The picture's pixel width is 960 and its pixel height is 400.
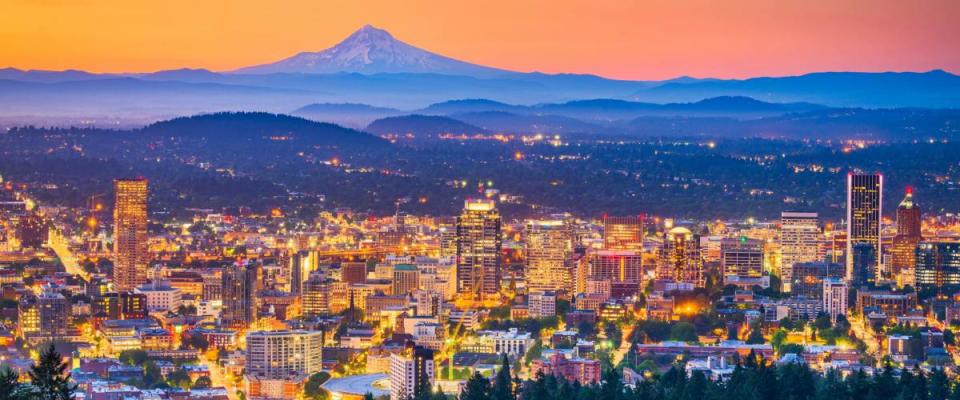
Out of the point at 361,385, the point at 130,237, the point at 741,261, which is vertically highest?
the point at 130,237

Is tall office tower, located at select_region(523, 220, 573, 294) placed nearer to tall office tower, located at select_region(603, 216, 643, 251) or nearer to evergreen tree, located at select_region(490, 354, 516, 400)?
tall office tower, located at select_region(603, 216, 643, 251)

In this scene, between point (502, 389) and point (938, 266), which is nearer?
point (502, 389)

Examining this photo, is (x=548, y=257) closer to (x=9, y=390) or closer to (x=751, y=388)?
(x=751, y=388)

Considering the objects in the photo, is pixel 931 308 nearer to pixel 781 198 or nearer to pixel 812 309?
pixel 812 309

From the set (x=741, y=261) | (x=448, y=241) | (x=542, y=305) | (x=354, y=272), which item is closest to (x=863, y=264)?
(x=741, y=261)

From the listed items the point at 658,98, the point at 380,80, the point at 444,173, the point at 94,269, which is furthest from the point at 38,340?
the point at 658,98

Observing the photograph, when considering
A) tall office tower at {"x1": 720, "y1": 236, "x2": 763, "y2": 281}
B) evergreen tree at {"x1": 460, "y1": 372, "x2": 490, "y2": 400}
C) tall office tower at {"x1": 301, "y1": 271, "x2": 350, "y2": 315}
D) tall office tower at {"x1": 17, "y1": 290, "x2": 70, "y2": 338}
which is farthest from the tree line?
tall office tower at {"x1": 720, "y1": 236, "x2": 763, "y2": 281}

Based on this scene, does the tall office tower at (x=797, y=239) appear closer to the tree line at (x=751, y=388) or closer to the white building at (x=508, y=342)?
the white building at (x=508, y=342)
